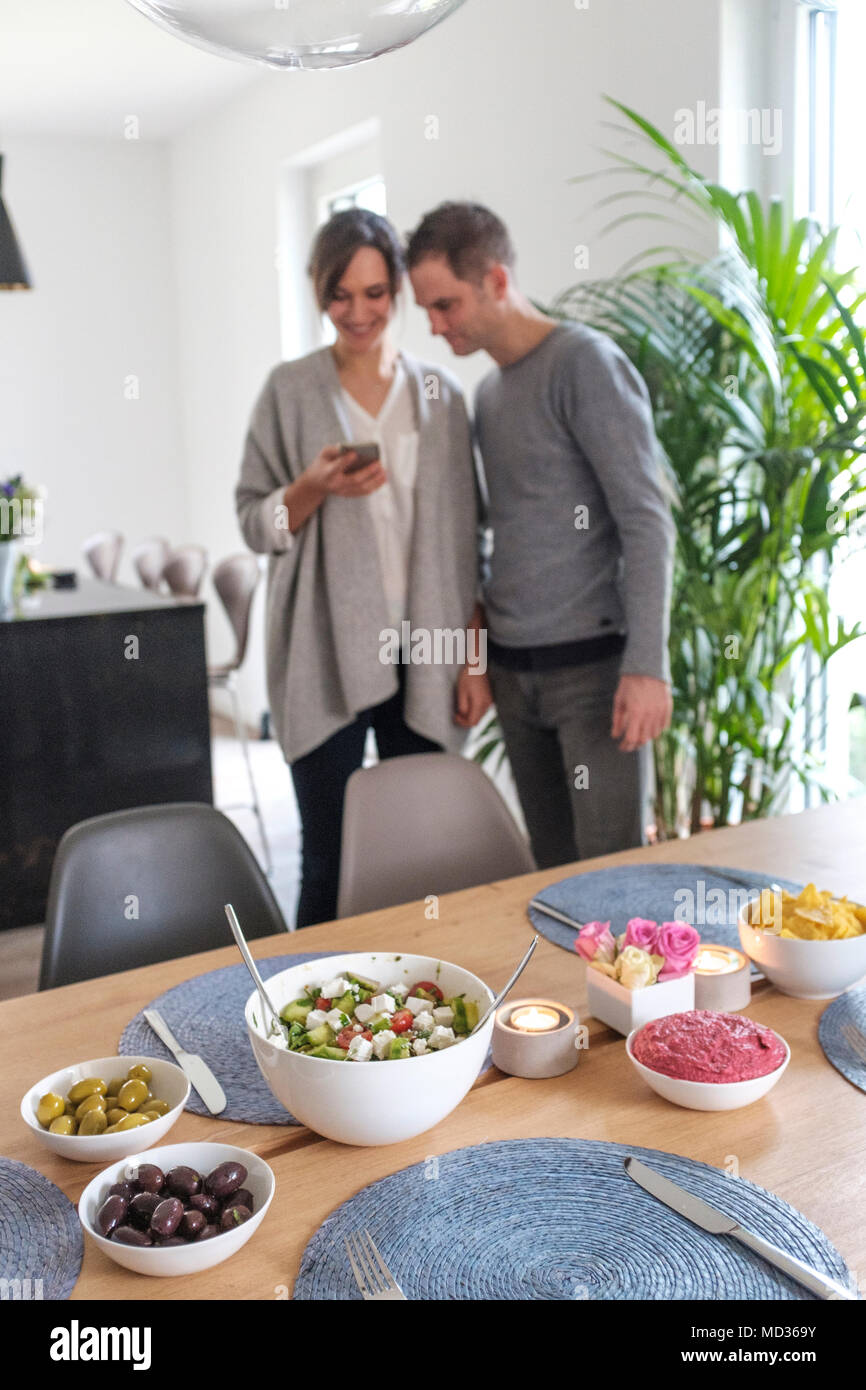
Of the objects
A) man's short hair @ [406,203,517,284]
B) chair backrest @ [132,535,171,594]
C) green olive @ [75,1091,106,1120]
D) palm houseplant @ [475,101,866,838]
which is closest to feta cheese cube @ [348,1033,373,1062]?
green olive @ [75,1091,106,1120]

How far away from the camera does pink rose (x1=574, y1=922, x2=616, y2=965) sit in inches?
47.3

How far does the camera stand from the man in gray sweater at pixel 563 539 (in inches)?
79.0

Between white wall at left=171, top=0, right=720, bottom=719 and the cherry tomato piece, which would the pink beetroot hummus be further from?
white wall at left=171, top=0, right=720, bottom=719

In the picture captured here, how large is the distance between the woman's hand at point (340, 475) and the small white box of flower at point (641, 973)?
1.03 meters

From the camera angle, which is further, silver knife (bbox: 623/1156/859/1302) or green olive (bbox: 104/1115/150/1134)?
green olive (bbox: 104/1115/150/1134)

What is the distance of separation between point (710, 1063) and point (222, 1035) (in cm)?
47

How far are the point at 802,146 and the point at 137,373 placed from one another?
4.33 meters

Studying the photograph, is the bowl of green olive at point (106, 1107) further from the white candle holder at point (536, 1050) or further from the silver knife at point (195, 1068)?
the white candle holder at point (536, 1050)

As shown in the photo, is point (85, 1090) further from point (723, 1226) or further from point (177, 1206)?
point (723, 1226)

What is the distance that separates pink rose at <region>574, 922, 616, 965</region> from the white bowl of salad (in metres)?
0.17

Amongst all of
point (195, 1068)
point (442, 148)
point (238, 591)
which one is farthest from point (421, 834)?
point (442, 148)

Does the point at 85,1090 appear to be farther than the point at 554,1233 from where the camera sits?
Yes

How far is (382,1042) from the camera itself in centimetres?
97
